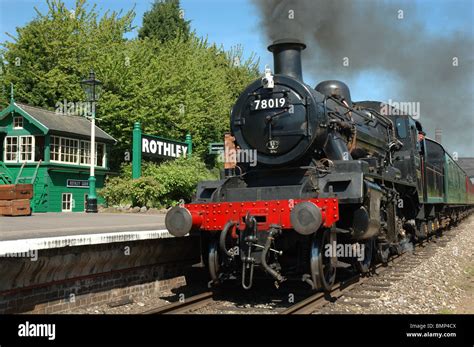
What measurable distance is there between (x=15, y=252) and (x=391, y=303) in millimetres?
4565

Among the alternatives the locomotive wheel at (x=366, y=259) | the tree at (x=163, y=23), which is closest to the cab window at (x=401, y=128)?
the locomotive wheel at (x=366, y=259)

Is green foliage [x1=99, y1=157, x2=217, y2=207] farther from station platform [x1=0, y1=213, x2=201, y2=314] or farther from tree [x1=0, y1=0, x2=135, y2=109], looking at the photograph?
station platform [x1=0, y1=213, x2=201, y2=314]

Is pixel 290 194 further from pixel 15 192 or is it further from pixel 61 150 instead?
pixel 61 150

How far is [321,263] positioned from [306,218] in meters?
0.73

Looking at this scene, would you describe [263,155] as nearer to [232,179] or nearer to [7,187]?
[232,179]

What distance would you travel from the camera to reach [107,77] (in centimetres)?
2502

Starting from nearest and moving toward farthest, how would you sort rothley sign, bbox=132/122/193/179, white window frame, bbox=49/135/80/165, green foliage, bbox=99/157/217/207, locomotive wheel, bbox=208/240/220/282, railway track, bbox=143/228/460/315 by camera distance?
railway track, bbox=143/228/460/315 → locomotive wheel, bbox=208/240/220/282 → rothley sign, bbox=132/122/193/179 → green foliage, bbox=99/157/217/207 → white window frame, bbox=49/135/80/165

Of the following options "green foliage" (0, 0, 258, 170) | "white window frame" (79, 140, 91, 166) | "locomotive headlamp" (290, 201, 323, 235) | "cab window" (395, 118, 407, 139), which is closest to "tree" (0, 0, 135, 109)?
"green foliage" (0, 0, 258, 170)

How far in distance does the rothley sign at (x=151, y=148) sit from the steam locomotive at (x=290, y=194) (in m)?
11.3

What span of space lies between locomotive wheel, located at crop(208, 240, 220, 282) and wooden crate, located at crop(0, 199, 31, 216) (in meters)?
8.73

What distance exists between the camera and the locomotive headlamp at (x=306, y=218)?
583 cm

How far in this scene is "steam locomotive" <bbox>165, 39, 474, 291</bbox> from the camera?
6316mm

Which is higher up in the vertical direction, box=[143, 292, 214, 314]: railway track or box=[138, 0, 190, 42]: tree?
box=[138, 0, 190, 42]: tree
